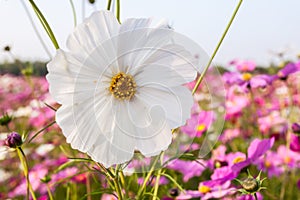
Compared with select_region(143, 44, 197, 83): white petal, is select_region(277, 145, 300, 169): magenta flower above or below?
below

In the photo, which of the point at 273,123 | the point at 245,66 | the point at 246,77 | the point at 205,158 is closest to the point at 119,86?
the point at 246,77

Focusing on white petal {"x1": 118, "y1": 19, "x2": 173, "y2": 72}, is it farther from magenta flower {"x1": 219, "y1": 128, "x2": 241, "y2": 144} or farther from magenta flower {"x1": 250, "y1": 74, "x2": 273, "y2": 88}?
magenta flower {"x1": 219, "y1": 128, "x2": 241, "y2": 144}

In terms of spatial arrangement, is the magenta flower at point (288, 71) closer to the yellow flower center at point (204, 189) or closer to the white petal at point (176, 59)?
the yellow flower center at point (204, 189)

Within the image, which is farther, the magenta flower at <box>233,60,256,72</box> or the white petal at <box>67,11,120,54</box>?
the magenta flower at <box>233,60,256,72</box>

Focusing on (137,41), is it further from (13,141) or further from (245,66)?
(245,66)

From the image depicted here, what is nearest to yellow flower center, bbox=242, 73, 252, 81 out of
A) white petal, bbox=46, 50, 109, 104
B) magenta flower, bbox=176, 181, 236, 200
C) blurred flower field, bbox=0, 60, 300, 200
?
blurred flower field, bbox=0, 60, 300, 200

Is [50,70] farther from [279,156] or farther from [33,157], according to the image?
[33,157]
